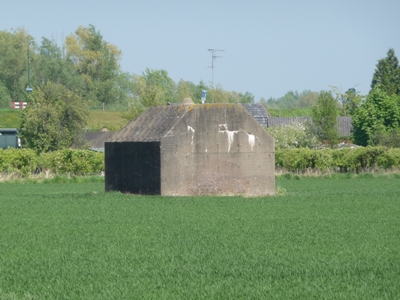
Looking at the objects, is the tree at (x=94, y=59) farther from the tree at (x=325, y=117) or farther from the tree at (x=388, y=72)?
the tree at (x=325, y=117)

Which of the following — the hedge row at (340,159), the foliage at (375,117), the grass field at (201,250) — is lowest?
the hedge row at (340,159)

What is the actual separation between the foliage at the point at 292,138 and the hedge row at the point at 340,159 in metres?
20.1

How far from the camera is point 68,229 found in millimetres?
20219

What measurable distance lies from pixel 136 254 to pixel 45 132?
50375 millimetres

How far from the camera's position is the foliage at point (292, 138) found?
74188mm

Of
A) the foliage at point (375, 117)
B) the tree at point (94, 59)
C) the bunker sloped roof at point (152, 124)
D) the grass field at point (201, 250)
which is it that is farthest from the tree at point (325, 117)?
the tree at point (94, 59)

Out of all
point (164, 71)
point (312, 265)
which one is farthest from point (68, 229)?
point (164, 71)

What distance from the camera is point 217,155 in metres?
31.7

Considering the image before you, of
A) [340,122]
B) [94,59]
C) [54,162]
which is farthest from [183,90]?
[54,162]

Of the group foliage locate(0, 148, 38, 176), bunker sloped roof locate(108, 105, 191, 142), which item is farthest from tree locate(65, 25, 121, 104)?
bunker sloped roof locate(108, 105, 191, 142)

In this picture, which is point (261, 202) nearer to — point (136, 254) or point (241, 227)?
point (241, 227)

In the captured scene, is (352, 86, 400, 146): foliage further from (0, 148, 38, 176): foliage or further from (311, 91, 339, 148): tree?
(0, 148, 38, 176): foliage

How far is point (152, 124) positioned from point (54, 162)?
19470mm

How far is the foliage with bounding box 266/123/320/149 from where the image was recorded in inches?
2921
